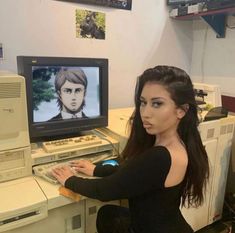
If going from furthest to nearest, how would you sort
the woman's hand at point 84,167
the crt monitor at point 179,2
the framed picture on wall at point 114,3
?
1. the crt monitor at point 179,2
2. the framed picture on wall at point 114,3
3. the woman's hand at point 84,167

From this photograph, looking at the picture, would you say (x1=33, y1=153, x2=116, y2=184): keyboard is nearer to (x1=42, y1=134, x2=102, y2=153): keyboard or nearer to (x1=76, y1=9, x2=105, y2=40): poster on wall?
(x1=42, y1=134, x2=102, y2=153): keyboard

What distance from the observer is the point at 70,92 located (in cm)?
125

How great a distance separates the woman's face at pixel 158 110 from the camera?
3.11ft

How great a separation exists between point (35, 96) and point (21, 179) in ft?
1.18

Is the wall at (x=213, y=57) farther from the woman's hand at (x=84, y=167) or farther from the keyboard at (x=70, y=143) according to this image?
the woman's hand at (x=84, y=167)

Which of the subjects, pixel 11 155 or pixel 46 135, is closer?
pixel 11 155

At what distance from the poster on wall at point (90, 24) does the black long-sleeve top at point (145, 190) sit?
1.04m

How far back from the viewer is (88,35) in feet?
5.60

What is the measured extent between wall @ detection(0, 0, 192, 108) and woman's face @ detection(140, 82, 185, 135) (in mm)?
864

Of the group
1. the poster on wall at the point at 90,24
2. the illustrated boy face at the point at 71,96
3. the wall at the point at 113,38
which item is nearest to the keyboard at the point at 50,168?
the illustrated boy face at the point at 71,96

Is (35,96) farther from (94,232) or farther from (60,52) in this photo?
(94,232)

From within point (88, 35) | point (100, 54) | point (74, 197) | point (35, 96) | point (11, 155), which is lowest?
point (74, 197)

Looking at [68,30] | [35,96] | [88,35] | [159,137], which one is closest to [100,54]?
[88,35]

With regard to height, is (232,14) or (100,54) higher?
(232,14)
